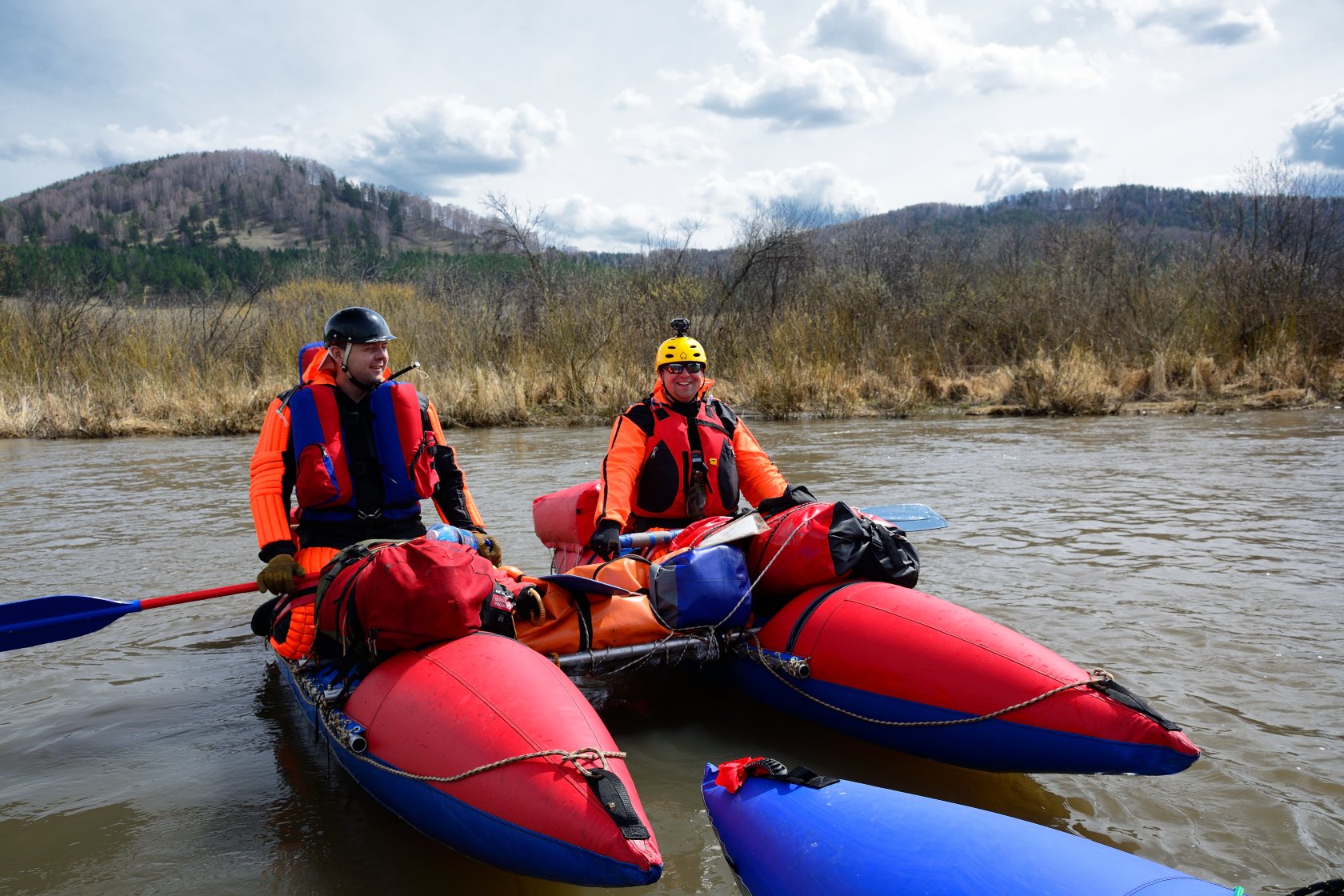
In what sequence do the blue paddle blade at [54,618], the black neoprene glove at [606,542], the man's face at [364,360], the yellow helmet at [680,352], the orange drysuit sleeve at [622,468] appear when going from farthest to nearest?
1. the yellow helmet at [680,352]
2. the orange drysuit sleeve at [622,468]
3. the black neoprene glove at [606,542]
4. the man's face at [364,360]
5. the blue paddle blade at [54,618]

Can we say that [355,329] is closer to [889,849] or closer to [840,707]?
[840,707]

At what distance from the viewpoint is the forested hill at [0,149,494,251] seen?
73.9 m

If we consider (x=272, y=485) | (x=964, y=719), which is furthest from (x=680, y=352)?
(x=964, y=719)

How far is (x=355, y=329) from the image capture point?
3.71 m

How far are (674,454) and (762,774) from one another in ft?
7.41

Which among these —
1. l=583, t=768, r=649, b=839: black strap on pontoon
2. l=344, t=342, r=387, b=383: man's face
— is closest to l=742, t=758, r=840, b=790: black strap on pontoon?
l=583, t=768, r=649, b=839: black strap on pontoon

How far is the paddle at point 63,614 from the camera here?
3.45 m

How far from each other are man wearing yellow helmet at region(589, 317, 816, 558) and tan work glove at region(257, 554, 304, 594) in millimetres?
1415

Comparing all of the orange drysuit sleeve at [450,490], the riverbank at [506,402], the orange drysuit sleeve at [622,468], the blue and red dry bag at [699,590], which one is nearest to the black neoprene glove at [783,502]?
the blue and red dry bag at [699,590]

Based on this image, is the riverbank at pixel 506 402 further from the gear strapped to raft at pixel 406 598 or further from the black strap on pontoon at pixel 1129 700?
the black strap on pontoon at pixel 1129 700

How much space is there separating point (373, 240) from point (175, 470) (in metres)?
73.2

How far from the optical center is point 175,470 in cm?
1002

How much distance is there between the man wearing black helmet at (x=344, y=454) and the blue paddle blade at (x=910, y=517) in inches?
75.4

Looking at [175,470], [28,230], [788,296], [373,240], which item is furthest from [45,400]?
[28,230]
